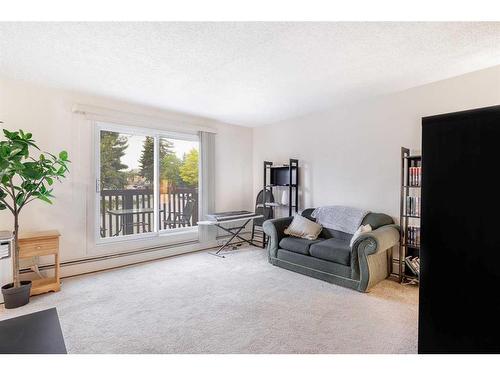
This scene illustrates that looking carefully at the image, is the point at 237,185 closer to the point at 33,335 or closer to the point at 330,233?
the point at 330,233

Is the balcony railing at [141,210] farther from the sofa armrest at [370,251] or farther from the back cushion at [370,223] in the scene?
the sofa armrest at [370,251]

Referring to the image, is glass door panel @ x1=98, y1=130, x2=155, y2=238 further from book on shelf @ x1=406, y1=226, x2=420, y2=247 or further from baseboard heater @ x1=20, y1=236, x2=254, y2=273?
book on shelf @ x1=406, y1=226, x2=420, y2=247

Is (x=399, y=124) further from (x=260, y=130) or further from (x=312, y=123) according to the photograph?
(x=260, y=130)

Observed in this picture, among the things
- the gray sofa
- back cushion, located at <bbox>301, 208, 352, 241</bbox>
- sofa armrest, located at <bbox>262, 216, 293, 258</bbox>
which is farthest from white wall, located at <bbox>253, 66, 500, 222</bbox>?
sofa armrest, located at <bbox>262, 216, 293, 258</bbox>

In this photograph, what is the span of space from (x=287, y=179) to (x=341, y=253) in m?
1.87

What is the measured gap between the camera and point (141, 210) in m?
4.09

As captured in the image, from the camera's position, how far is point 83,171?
3.44m

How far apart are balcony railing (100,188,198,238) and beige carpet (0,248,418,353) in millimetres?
693

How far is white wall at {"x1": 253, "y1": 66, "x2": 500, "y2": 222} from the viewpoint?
118 inches

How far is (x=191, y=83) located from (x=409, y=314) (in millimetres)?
3243

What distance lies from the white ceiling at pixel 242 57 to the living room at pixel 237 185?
0.02 metres

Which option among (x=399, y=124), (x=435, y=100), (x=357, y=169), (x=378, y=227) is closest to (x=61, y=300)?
(x=378, y=227)

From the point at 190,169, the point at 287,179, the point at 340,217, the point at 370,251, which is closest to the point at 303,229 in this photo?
the point at 340,217
